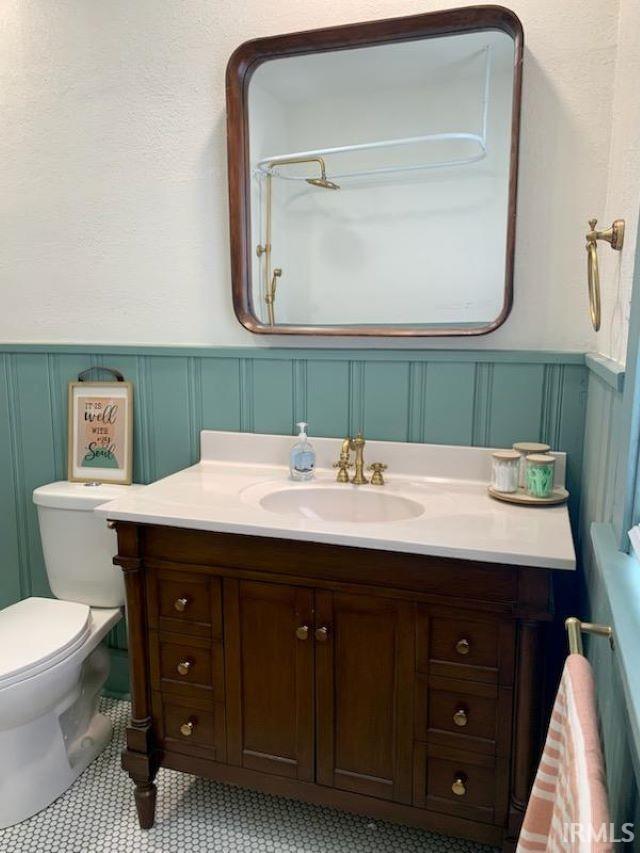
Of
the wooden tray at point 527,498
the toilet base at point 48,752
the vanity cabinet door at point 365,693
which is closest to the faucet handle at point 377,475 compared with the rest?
the wooden tray at point 527,498

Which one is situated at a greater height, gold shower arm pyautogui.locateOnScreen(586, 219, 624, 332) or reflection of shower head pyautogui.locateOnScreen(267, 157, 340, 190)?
reflection of shower head pyautogui.locateOnScreen(267, 157, 340, 190)

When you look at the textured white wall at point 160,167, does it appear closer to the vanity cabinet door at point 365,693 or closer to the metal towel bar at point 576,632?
the vanity cabinet door at point 365,693

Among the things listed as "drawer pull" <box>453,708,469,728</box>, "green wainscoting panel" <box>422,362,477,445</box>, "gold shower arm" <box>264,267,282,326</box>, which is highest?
"gold shower arm" <box>264,267,282,326</box>

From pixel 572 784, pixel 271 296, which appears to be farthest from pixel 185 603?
→ pixel 572 784

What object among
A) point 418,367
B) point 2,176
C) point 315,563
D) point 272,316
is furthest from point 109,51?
point 315,563

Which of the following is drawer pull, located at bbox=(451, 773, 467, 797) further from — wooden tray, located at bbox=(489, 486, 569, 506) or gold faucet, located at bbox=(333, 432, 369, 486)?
gold faucet, located at bbox=(333, 432, 369, 486)

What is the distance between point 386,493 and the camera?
1.64 meters

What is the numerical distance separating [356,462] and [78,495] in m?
0.86

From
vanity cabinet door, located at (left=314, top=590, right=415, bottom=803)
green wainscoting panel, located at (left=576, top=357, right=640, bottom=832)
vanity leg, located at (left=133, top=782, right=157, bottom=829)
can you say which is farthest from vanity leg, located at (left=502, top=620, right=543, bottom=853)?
vanity leg, located at (left=133, top=782, right=157, bottom=829)

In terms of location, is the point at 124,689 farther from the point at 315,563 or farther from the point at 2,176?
the point at 2,176

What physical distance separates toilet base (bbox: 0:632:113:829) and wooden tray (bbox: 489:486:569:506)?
1231mm

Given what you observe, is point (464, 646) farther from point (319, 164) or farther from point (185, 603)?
point (319, 164)

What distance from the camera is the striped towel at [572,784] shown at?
1.73 feet

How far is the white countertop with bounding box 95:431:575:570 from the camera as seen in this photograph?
1.26m
